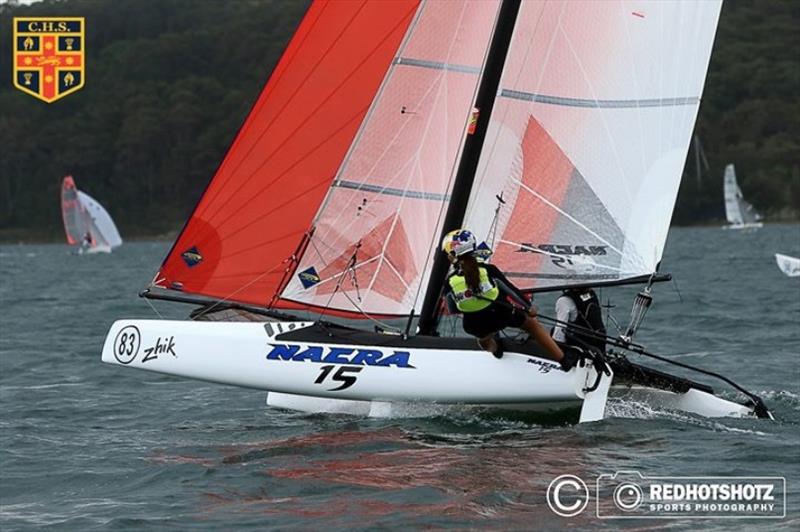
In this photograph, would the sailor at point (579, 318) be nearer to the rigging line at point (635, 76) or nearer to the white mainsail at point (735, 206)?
the rigging line at point (635, 76)

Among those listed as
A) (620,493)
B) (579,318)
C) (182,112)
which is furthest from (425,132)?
(182,112)

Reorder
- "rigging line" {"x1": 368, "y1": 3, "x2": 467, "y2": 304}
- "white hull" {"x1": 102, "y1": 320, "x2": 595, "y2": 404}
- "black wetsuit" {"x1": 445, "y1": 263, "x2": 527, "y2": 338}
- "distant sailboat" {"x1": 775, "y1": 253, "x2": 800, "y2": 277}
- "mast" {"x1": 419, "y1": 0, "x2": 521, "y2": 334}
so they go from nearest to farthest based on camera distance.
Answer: "black wetsuit" {"x1": 445, "y1": 263, "x2": 527, "y2": 338}
"white hull" {"x1": 102, "y1": 320, "x2": 595, "y2": 404}
"mast" {"x1": 419, "y1": 0, "x2": 521, "y2": 334}
"rigging line" {"x1": 368, "y1": 3, "x2": 467, "y2": 304}
"distant sailboat" {"x1": 775, "y1": 253, "x2": 800, "y2": 277}

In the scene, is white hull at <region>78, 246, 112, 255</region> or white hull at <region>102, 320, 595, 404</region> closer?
white hull at <region>102, 320, 595, 404</region>

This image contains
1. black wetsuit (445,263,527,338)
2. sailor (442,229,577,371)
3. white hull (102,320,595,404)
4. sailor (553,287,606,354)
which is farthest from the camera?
sailor (553,287,606,354)

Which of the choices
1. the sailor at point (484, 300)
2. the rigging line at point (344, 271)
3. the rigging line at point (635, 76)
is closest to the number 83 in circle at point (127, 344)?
the rigging line at point (344, 271)

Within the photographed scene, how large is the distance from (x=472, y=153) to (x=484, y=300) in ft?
4.33

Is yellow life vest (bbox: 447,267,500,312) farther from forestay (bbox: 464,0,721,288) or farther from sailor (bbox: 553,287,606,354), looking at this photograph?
forestay (bbox: 464,0,721,288)

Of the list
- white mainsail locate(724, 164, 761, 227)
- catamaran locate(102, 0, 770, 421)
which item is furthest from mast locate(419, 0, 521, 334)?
white mainsail locate(724, 164, 761, 227)

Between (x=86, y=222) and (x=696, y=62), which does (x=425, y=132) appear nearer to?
(x=696, y=62)

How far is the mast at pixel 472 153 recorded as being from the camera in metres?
9.34

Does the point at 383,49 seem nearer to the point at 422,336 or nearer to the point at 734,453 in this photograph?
the point at 422,336

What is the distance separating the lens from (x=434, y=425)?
8.80 metres

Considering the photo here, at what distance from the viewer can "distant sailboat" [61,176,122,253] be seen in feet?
172

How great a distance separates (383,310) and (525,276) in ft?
3.18
